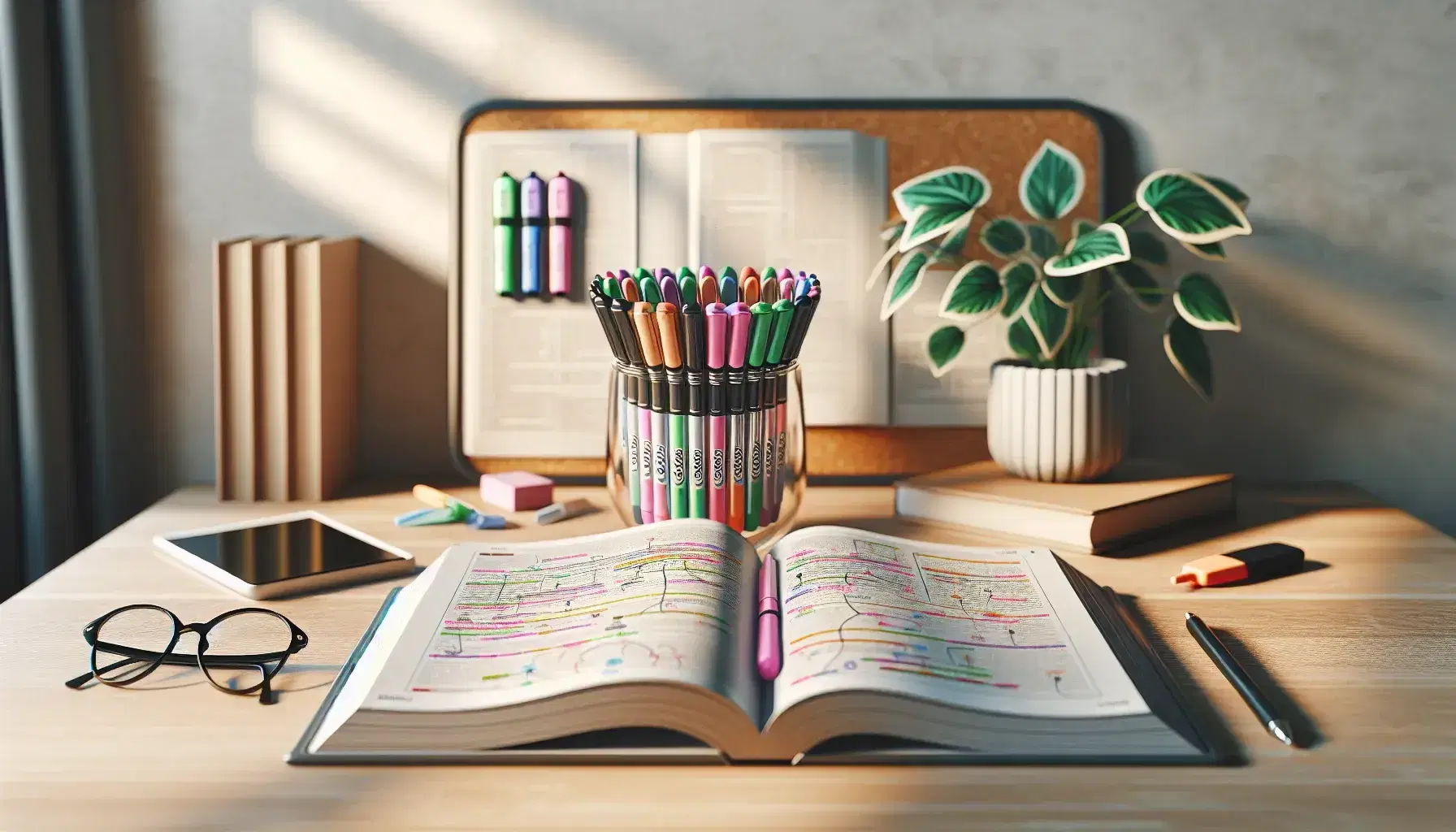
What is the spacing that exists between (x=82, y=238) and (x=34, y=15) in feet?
0.70

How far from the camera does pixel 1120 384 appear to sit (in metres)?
1.07

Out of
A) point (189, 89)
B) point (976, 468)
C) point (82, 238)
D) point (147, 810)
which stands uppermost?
point (189, 89)

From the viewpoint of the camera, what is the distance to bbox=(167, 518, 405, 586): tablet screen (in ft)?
2.92

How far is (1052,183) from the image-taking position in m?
1.12

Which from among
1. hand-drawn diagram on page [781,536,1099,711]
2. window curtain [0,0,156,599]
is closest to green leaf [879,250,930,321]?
hand-drawn diagram on page [781,536,1099,711]

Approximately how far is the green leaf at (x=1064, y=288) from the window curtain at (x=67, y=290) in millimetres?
928

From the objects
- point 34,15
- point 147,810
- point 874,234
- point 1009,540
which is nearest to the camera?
point 147,810

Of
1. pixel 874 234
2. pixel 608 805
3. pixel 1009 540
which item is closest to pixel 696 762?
pixel 608 805

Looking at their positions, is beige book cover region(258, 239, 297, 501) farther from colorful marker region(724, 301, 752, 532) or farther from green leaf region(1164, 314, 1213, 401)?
green leaf region(1164, 314, 1213, 401)

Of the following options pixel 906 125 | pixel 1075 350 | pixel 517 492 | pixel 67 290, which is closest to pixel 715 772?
pixel 517 492

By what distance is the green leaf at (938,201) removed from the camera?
1065mm

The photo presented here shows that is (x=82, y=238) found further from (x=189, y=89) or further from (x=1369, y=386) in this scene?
(x=1369, y=386)

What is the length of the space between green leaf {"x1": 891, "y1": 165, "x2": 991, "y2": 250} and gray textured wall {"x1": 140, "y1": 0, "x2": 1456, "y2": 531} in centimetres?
18

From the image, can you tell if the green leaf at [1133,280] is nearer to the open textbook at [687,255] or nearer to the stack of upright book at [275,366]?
the open textbook at [687,255]
